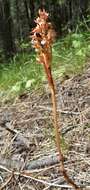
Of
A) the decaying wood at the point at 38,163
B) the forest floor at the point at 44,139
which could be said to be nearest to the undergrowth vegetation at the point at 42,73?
the forest floor at the point at 44,139

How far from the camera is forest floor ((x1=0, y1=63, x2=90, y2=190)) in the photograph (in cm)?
234

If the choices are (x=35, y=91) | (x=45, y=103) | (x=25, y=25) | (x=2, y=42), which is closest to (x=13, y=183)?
(x=45, y=103)

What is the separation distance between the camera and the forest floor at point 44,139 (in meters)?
2.34

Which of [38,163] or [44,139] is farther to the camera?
[44,139]

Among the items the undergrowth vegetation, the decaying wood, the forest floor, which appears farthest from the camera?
the undergrowth vegetation

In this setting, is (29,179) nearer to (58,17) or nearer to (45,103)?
(45,103)

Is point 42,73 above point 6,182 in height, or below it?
below

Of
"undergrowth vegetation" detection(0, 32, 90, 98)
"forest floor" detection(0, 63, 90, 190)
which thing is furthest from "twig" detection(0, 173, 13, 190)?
"undergrowth vegetation" detection(0, 32, 90, 98)

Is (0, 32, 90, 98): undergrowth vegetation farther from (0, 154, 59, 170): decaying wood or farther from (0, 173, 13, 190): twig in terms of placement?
(0, 173, 13, 190): twig

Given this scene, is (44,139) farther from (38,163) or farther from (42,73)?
(42,73)

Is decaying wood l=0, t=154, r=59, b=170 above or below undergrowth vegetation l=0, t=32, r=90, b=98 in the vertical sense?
above

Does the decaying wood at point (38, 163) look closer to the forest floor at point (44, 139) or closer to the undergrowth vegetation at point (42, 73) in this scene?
the forest floor at point (44, 139)

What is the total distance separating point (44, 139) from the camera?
277cm

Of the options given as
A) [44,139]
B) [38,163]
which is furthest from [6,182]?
[44,139]
